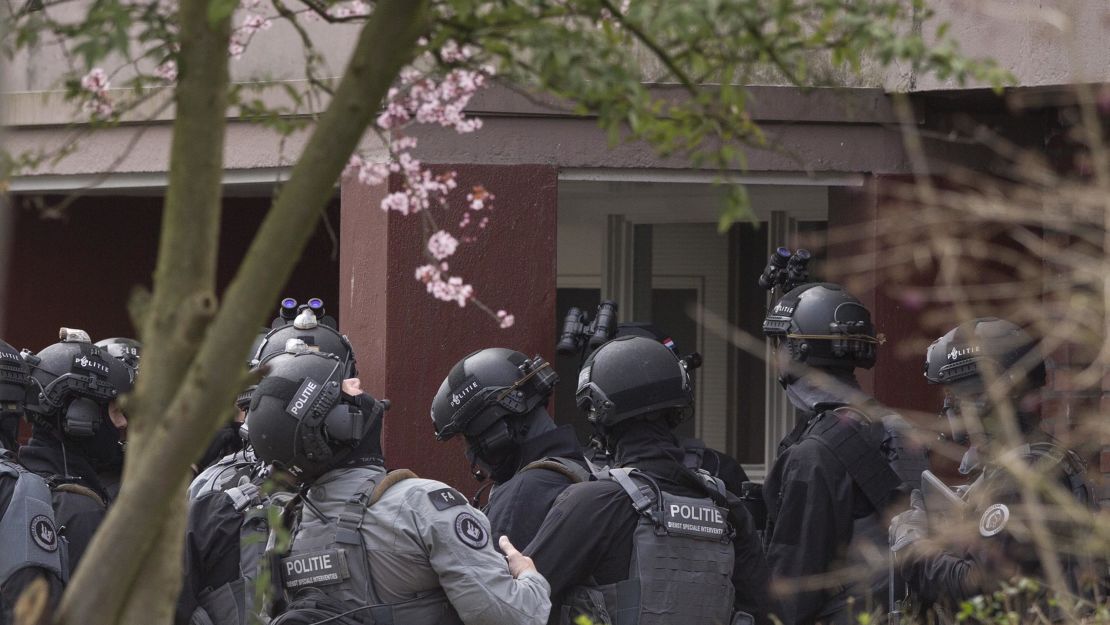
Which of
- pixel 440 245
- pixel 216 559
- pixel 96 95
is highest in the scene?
pixel 96 95

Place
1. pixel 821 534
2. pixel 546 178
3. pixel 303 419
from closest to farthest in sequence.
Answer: pixel 303 419
pixel 821 534
pixel 546 178

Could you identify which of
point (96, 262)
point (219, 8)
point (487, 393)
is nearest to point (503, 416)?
point (487, 393)

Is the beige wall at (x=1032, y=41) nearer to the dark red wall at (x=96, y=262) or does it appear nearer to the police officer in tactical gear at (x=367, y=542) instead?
the police officer in tactical gear at (x=367, y=542)

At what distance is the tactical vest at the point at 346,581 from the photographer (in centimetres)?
445

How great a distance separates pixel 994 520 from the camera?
486 cm

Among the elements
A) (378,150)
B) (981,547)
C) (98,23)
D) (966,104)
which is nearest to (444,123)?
(378,150)

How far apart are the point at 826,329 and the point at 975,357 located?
36.7 inches

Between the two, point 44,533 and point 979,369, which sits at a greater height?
point 979,369

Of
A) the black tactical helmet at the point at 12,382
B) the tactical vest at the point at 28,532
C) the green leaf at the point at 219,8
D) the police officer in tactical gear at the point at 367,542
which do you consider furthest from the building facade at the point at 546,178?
the green leaf at the point at 219,8

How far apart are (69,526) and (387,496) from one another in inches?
63.7

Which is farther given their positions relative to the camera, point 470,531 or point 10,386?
point 10,386

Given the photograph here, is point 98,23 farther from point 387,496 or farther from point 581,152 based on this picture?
point 581,152

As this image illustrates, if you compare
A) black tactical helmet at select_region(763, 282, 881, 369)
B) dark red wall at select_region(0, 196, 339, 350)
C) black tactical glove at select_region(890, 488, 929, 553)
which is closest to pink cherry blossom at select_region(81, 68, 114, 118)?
black tactical helmet at select_region(763, 282, 881, 369)

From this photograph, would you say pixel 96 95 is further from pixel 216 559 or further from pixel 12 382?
pixel 12 382
